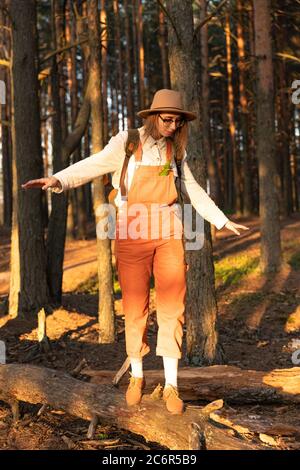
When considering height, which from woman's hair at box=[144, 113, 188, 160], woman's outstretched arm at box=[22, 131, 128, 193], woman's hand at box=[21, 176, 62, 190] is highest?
woman's hair at box=[144, 113, 188, 160]

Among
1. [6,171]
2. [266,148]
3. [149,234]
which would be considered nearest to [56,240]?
[266,148]

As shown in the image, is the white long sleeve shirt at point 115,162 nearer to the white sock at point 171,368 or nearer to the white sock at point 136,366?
the white sock at point 171,368

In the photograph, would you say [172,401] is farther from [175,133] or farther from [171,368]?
[175,133]

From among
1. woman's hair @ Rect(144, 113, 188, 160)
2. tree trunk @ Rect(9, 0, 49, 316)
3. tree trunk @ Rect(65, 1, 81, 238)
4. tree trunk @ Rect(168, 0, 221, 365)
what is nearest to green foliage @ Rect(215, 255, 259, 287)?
tree trunk @ Rect(9, 0, 49, 316)

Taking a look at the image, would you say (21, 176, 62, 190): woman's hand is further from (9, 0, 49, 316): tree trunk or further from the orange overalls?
(9, 0, 49, 316): tree trunk

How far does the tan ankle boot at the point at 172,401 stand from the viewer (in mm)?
5250

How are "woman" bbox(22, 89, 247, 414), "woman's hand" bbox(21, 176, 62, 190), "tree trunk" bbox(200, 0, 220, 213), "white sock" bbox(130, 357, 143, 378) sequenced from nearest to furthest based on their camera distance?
1. "woman's hand" bbox(21, 176, 62, 190)
2. "woman" bbox(22, 89, 247, 414)
3. "white sock" bbox(130, 357, 143, 378)
4. "tree trunk" bbox(200, 0, 220, 213)

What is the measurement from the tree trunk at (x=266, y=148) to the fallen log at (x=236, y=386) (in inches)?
392

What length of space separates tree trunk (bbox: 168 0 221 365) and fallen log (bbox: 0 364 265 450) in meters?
3.13

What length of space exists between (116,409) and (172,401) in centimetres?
60

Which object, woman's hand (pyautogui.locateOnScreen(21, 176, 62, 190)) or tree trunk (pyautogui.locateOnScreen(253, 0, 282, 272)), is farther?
tree trunk (pyautogui.locateOnScreen(253, 0, 282, 272))

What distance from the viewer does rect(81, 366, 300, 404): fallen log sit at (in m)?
6.75

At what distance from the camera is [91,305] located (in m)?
14.8

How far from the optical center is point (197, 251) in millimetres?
9008
